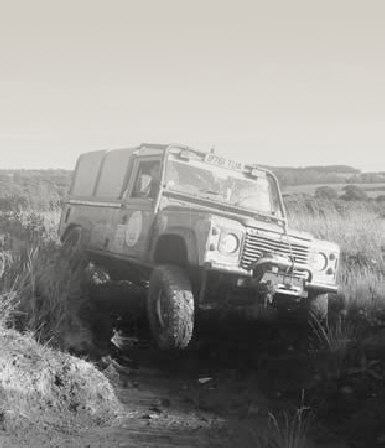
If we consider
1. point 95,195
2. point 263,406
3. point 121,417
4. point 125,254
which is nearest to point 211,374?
point 263,406

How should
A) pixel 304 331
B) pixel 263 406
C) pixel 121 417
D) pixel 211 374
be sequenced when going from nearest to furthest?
pixel 121 417 → pixel 263 406 → pixel 211 374 → pixel 304 331

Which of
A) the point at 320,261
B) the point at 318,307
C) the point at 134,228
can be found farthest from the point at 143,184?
the point at 318,307

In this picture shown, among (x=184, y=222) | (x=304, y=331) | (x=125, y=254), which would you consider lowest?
(x=304, y=331)

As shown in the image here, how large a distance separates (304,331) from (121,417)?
2708 millimetres

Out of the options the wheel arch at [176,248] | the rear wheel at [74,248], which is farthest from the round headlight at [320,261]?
the rear wheel at [74,248]

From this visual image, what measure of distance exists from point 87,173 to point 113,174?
40.6 inches

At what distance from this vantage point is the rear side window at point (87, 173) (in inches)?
339

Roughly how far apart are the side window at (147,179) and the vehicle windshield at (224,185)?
0.14 m

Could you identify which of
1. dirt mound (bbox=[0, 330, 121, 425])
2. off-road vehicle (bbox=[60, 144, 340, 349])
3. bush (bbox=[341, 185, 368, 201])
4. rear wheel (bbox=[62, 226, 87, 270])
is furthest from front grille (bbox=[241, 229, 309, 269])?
bush (bbox=[341, 185, 368, 201])

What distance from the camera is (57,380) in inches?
188

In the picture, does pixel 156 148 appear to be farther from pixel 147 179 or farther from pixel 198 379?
pixel 198 379

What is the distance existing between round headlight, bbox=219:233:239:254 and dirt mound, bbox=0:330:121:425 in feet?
5.36

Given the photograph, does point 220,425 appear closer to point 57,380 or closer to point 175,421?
point 175,421

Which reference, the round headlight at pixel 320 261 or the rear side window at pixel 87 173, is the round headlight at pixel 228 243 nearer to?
the round headlight at pixel 320 261
